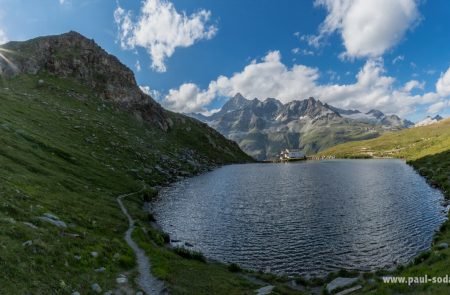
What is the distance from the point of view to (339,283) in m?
32.8

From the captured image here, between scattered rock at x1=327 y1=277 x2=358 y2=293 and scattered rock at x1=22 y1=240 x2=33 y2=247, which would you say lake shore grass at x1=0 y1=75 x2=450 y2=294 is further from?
scattered rock at x1=327 y1=277 x2=358 y2=293

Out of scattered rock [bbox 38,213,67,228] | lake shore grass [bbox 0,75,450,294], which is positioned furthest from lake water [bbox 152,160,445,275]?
scattered rock [bbox 38,213,67,228]

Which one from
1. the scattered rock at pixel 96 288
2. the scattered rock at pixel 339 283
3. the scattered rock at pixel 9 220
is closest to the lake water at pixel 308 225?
the scattered rock at pixel 339 283

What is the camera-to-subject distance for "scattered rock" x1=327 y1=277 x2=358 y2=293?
31.6 meters

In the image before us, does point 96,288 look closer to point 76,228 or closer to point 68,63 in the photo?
point 76,228

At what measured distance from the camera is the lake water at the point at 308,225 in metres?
42.0

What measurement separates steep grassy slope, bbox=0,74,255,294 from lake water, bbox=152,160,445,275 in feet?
30.0

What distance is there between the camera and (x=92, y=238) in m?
34.4

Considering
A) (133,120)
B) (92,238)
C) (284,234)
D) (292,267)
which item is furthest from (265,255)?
(133,120)

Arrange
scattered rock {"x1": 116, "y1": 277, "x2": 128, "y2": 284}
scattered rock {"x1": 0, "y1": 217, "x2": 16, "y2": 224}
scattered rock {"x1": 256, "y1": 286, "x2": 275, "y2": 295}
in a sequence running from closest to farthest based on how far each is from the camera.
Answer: scattered rock {"x1": 116, "y1": 277, "x2": 128, "y2": 284}, scattered rock {"x1": 0, "y1": 217, "x2": 16, "y2": 224}, scattered rock {"x1": 256, "y1": 286, "x2": 275, "y2": 295}

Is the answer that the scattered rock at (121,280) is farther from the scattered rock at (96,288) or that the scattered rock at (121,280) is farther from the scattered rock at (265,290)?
the scattered rock at (265,290)

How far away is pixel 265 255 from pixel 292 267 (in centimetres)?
508

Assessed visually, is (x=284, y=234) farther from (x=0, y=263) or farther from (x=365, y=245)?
(x=0, y=263)

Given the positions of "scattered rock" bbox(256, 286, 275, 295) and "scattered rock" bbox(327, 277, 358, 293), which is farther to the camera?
"scattered rock" bbox(327, 277, 358, 293)
